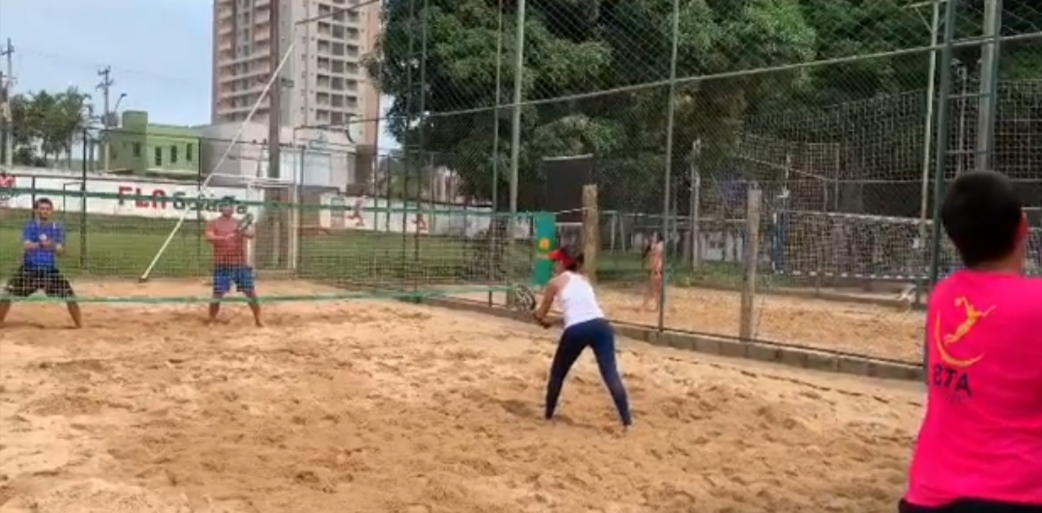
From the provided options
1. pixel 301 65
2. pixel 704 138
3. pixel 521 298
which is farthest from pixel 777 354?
pixel 301 65

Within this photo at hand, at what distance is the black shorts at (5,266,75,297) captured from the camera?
38.5ft

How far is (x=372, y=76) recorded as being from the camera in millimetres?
21703

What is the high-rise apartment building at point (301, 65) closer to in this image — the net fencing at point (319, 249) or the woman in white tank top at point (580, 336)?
the net fencing at point (319, 249)

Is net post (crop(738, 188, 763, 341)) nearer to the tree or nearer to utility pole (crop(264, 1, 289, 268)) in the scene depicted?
utility pole (crop(264, 1, 289, 268))

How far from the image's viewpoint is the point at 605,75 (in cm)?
2155

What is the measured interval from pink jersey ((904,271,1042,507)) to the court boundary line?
25.1 ft

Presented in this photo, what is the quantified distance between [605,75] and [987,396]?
19768 millimetres

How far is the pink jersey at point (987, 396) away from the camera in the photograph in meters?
2.19

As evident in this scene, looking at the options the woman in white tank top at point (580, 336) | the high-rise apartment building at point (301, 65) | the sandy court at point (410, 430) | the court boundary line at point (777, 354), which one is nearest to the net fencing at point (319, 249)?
the court boundary line at point (777, 354)

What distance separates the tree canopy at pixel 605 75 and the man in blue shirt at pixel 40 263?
304 inches

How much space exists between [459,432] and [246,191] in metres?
17.6

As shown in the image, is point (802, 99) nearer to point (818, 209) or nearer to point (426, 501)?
point (818, 209)

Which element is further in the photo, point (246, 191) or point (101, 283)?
point (246, 191)

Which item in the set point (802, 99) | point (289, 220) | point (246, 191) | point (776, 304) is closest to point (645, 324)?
point (776, 304)
